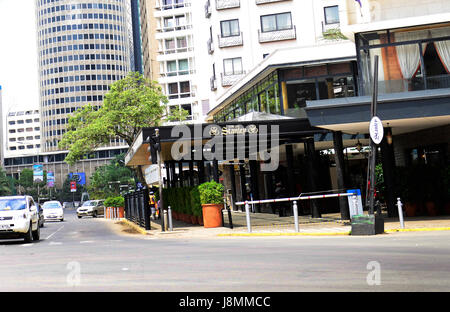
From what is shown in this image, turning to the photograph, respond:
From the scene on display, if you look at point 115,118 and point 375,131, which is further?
point 115,118

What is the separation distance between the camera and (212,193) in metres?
23.8

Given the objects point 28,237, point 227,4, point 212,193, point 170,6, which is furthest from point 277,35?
point 170,6

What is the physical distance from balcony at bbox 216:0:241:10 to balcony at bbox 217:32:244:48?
2.36 m

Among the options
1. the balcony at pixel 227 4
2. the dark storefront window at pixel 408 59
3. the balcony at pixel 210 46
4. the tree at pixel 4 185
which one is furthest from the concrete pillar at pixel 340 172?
the tree at pixel 4 185

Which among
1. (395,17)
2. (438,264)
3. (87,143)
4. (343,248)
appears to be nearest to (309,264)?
(438,264)

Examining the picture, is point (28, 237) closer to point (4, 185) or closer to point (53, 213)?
point (53, 213)

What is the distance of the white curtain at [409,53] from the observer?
22703 mm

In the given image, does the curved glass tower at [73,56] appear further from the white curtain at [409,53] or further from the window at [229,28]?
the white curtain at [409,53]

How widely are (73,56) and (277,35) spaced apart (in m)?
136

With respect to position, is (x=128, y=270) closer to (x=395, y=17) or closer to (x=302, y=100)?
(x=395, y=17)

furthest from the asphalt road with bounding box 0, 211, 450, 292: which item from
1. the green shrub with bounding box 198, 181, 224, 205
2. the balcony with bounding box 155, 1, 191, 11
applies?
the balcony with bounding box 155, 1, 191, 11

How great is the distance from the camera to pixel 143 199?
26656 millimetres

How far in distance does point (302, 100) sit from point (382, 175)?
6957mm

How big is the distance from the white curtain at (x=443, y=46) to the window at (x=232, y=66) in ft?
86.6
